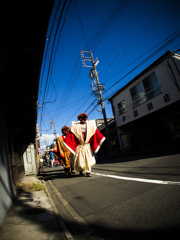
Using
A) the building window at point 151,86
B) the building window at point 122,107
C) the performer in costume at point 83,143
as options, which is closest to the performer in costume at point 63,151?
the performer in costume at point 83,143

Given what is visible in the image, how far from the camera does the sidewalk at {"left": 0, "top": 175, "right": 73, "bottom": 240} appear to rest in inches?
66.9

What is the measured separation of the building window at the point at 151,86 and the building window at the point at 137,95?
0.51 metres

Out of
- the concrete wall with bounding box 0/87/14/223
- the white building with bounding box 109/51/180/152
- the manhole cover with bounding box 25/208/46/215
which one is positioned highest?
the white building with bounding box 109/51/180/152

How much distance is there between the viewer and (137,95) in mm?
14547

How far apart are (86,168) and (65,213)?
2.33 meters

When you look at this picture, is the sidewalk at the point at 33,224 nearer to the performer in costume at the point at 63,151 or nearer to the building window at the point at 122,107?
the performer in costume at the point at 63,151

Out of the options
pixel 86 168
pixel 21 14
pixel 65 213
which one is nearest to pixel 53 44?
pixel 21 14

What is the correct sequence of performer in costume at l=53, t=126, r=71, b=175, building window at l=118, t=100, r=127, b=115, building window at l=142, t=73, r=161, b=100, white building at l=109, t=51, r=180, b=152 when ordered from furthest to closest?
building window at l=118, t=100, r=127, b=115
building window at l=142, t=73, r=161, b=100
white building at l=109, t=51, r=180, b=152
performer in costume at l=53, t=126, r=71, b=175

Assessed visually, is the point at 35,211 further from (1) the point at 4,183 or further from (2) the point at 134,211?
(2) the point at 134,211

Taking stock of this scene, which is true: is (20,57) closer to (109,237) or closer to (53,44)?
(53,44)

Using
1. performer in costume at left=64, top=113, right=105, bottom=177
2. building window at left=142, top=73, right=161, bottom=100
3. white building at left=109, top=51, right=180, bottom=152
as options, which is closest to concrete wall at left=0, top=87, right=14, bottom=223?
performer in costume at left=64, top=113, right=105, bottom=177

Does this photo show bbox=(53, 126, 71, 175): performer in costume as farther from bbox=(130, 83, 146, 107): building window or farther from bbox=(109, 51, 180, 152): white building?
bbox=(130, 83, 146, 107): building window

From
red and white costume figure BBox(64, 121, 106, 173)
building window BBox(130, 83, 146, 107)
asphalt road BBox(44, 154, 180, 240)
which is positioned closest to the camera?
asphalt road BBox(44, 154, 180, 240)

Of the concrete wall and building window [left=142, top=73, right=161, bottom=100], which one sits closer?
the concrete wall
